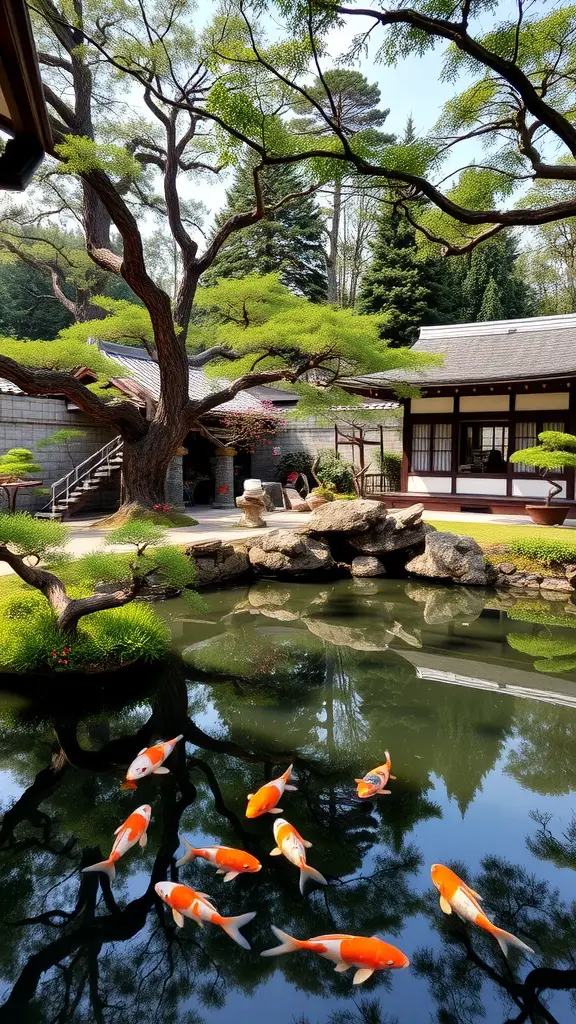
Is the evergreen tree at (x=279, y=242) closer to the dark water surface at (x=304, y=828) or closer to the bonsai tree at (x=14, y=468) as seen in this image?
the bonsai tree at (x=14, y=468)

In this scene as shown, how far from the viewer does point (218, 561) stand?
8000mm

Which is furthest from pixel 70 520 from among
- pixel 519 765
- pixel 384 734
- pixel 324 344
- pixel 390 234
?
pixel 390 234

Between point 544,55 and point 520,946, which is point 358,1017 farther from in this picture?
point 544,55

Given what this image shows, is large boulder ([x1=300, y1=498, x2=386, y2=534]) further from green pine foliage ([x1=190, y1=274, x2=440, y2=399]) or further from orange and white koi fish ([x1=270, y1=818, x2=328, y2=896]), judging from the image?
orange and white koi fish ([x1=270, y1=818, x2=328, y2=896])

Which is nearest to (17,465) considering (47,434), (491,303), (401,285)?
(47,434)

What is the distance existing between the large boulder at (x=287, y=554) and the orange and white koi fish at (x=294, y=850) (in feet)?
18.4

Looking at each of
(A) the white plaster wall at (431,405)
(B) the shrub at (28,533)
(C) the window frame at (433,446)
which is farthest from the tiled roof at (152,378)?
(B) the shrub at (28,533)

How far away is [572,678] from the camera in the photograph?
5039 millimetres

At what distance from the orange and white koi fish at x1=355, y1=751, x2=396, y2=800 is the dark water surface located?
2.7 inches

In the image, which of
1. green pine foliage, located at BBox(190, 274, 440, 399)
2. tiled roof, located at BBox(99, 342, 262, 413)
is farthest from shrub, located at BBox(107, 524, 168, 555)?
tiled roof, located at BBox(99, 342, 262, 413)

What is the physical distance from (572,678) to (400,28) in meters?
5.49

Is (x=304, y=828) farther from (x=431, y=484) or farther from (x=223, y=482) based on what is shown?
(x=223, y=482)

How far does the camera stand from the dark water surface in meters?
2.15

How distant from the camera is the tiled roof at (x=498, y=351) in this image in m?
11.5
